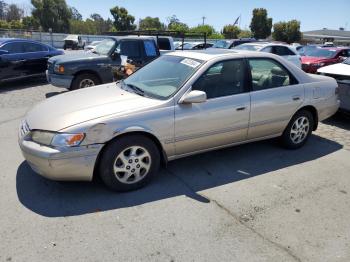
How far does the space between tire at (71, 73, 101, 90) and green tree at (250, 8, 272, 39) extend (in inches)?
1996

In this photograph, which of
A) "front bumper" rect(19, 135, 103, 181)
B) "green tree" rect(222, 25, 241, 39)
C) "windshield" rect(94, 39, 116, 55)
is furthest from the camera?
"green tree" rect(222, 25, 241, 39)

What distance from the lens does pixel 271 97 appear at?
4832mm

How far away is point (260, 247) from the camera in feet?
10.0

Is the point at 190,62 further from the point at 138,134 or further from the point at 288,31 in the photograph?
the point at 288,31

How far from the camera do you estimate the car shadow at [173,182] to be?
3.64m

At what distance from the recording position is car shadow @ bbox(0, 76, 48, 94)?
10399mm

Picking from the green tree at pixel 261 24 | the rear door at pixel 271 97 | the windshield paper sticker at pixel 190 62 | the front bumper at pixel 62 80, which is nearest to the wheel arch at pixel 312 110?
the rear door at pixel 271 97

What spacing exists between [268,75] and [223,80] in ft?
2.80

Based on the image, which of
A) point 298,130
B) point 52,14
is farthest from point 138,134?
point 52,14

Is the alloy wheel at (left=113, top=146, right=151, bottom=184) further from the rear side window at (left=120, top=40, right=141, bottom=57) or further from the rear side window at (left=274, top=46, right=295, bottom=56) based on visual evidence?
the rear side window at (left=274, top=46, right=295, bottom=56)

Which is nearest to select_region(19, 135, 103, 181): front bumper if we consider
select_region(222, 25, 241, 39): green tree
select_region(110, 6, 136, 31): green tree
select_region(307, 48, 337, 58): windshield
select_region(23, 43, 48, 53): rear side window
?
select_region(23, 43, 48, 53): rear side window

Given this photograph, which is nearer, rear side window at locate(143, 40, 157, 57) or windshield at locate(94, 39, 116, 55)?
windshield at locate(94, 39, 116, 55)

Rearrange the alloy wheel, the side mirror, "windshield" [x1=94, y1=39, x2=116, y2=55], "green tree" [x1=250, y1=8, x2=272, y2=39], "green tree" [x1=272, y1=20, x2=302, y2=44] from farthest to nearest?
"green tree" [x1=250, y1=8, x2=272, y2=39] → "green tree" [x1=272, y1=20, x2=302, y2=44] → "windshield" [x1=94, y1=39, x2=116, y2=55] → the side mirror → the alloy wheel

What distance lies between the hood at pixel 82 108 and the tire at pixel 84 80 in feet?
14.3
